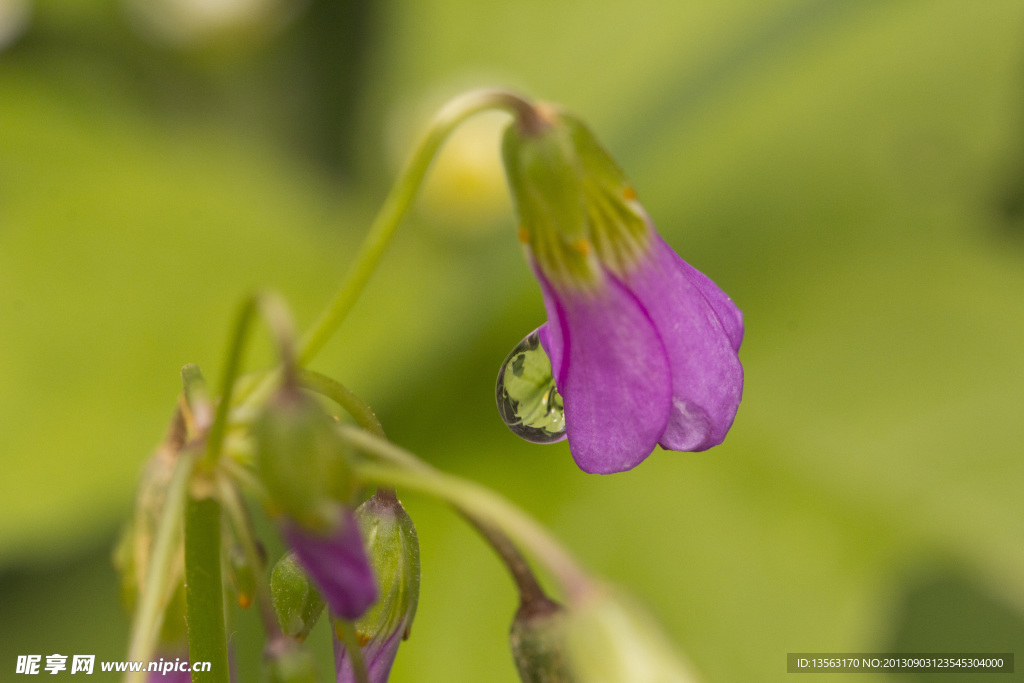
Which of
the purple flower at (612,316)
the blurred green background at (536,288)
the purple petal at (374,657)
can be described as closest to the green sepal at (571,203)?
the purple flower at (612,316)

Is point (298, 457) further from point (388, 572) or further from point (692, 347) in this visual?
point (692, 347)

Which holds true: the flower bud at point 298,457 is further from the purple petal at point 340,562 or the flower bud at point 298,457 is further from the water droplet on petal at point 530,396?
the water droplet on petal at point 530,396

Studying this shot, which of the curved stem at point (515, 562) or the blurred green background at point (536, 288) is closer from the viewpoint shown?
the curved stem at point (515, 562)

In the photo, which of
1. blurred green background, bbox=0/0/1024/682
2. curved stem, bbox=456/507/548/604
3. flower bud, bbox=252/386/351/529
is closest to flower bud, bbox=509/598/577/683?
curved stem, bbox=456/507/548/604

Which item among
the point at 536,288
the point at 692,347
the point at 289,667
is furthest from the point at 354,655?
the point at 536,288

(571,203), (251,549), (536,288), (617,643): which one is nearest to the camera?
(617,643)

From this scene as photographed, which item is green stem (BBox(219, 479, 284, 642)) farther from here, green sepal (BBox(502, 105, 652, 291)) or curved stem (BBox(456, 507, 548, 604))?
green sepal (BBox(502, 105, 652, 291))
